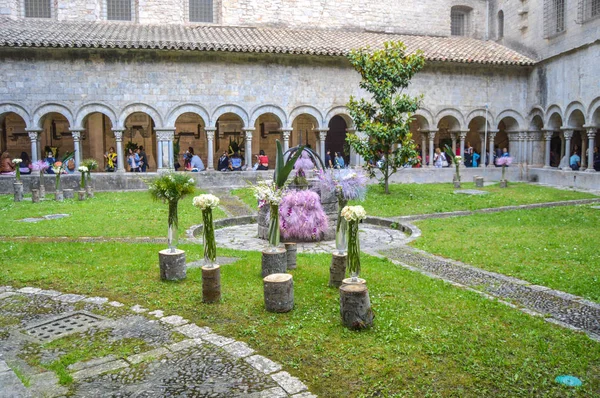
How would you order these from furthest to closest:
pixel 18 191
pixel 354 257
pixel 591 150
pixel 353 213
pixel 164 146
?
pixel 164 146 → pixel 591 150 → pixel 18 191 → pixel 353 213 → pixel 354 257

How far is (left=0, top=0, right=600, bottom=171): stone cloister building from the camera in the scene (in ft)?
68.6

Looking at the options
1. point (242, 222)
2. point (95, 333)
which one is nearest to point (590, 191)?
point (242, 222)

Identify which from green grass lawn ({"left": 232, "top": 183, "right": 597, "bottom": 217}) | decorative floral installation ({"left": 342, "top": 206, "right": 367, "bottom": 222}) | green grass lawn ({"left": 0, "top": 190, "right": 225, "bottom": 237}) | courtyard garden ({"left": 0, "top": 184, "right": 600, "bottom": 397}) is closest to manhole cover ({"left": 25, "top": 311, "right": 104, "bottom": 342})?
courtyard garden ({"left": 0, "top": 184, "right": 600, "bottom": 397})

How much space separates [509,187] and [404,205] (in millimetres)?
7305

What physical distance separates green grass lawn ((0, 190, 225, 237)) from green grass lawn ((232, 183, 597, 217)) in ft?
9.90

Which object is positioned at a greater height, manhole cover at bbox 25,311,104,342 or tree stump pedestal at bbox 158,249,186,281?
tree stump pedestal at bbox 158,249,186,281

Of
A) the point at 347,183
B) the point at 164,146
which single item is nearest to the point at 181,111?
the point at 164,146

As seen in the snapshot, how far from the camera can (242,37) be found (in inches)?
902

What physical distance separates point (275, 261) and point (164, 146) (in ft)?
51.1

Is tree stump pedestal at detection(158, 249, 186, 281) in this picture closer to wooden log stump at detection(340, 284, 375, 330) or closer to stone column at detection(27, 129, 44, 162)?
wooden log stump at detection(340, 284, 375, 330)

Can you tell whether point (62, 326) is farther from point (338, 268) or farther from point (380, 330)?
point (380, 330)

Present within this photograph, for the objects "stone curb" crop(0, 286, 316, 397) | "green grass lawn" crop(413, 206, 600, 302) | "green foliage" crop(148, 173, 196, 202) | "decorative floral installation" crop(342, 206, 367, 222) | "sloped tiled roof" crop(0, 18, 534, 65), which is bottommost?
"stone curb" crop(0, 286, 316, 397)

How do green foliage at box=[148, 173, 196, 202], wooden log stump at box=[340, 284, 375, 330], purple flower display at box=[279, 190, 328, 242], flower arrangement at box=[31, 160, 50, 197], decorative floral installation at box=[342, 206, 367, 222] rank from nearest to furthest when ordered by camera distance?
1. wooden log stump at box=[340, 284, 375, 330]
2. decorative floral installation at box=[342, 206, 367, 222]
3. green foliage at box=[148, 173, 196, 202]
4. purple flower display at box=[279, 190, 328, 242]
5. flower arrangement at box=[31, 160, 50, 197]

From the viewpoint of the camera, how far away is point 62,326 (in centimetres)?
→ 628
